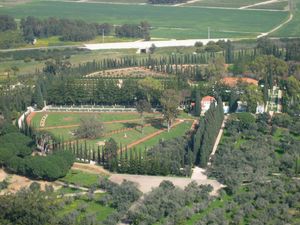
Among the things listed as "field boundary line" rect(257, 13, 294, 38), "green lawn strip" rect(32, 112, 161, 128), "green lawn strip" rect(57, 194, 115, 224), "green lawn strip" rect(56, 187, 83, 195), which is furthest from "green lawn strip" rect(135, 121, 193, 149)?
"field boundary line" rect(257, 13, 294, 38)

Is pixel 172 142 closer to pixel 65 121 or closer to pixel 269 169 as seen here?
pixel 269 169

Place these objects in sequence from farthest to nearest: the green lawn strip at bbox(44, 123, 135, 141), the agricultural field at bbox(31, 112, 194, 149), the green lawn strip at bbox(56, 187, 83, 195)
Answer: the green lawn strip at bbox(44, 123, 135, 141), the agricultural field at bbox(31, 112, 194, 149), the green lawn strip at bbox(56, 187, 83, 195)

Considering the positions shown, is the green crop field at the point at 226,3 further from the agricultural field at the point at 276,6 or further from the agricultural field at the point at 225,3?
the agricultural field at the point at 276,6

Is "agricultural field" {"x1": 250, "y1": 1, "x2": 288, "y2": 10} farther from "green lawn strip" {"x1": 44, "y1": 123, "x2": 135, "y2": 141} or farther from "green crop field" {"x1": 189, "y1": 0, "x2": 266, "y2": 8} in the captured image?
"green lawn strip" {"x1": 44, "y1": 123, "x2": 135, "y2": 141}

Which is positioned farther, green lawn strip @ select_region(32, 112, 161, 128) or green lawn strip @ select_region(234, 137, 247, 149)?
green lawn strip @ select_region(32, 112, 161, 128)

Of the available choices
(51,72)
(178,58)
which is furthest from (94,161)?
(178,58)

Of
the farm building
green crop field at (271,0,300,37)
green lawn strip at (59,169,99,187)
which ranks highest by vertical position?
green crop field at (271,0,300,37)

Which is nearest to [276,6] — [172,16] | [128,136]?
[172,16]

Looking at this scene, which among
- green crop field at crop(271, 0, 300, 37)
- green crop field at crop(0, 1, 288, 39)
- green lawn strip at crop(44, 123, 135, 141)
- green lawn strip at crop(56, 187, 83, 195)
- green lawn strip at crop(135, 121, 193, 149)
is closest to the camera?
green lawn strip at crop(56, 187, 83, 195)
